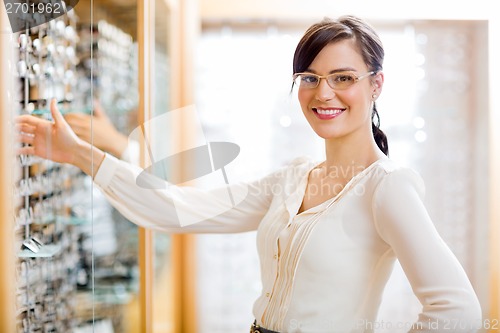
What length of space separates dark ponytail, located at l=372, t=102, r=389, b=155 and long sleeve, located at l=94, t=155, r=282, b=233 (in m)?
0.27

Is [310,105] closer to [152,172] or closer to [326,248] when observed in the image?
[326,248]

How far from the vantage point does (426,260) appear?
93cm

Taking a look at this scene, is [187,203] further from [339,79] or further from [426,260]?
[426,260]

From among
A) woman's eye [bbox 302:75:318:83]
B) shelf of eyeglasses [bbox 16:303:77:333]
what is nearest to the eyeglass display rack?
shelf of eyeglasses [bbox 16:303:77:333]

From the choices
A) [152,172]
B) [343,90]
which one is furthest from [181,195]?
[343,90]

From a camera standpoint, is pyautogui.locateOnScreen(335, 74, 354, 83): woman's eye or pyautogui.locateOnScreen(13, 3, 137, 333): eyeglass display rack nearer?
pyautogui.locateOnScreen(335, 74, 354, 83): woman's eye

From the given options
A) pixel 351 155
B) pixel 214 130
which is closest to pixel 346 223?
pixel 351 155

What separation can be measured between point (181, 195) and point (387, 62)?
22.9 inches

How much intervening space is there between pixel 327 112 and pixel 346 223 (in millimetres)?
235

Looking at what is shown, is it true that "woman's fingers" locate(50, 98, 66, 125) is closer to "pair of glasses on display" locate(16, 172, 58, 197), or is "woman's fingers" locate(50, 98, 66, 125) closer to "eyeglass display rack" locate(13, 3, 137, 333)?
"eyeglass display rack" locate(13, 3, 137, 333)

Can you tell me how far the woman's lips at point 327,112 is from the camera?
3.54ft

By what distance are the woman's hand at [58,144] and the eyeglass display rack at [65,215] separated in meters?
0.02

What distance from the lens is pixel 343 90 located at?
1.06 meters

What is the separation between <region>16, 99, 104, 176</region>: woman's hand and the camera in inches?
46.8
